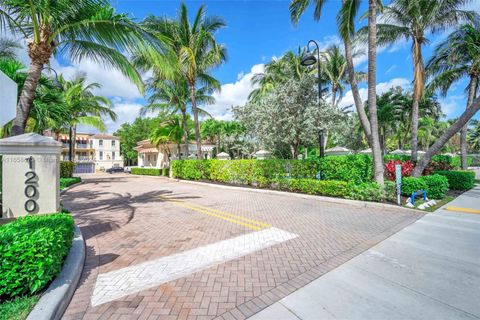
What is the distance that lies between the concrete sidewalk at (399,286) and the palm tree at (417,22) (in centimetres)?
987

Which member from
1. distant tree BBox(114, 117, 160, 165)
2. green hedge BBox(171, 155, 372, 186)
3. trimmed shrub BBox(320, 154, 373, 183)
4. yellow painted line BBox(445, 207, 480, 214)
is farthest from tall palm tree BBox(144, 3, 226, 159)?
distant tree BBox(114, 117, 160, 165)

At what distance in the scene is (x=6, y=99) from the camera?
341 centimetres

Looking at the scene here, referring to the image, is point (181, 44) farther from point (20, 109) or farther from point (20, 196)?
point (20, 196)

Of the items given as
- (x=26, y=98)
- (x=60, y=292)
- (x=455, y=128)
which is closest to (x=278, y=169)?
(x=455, y=128)

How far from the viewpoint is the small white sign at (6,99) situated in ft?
10.8

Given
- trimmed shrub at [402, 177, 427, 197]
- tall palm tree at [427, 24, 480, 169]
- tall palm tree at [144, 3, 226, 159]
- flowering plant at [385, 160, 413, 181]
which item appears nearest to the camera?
trimmed shrub at [402, 177, 427, 197]

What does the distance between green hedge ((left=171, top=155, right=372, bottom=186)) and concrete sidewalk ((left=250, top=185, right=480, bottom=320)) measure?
5.41 m

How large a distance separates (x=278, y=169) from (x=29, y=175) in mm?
10156

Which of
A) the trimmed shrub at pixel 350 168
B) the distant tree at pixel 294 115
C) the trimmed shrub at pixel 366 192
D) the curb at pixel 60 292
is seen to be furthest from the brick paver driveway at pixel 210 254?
the distant tree at pixel 294 115

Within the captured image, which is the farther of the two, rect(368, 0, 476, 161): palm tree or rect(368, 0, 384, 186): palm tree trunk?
rect(368, 0, 476, 161): palm tree

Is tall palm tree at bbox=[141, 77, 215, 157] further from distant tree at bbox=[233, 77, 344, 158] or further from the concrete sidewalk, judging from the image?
the concrete sidewalk

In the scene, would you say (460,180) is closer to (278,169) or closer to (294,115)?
(294,115)

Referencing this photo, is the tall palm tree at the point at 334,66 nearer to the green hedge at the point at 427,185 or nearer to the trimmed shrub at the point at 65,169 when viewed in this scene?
the green hedge at the point at 427,185

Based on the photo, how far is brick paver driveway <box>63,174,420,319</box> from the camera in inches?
117
